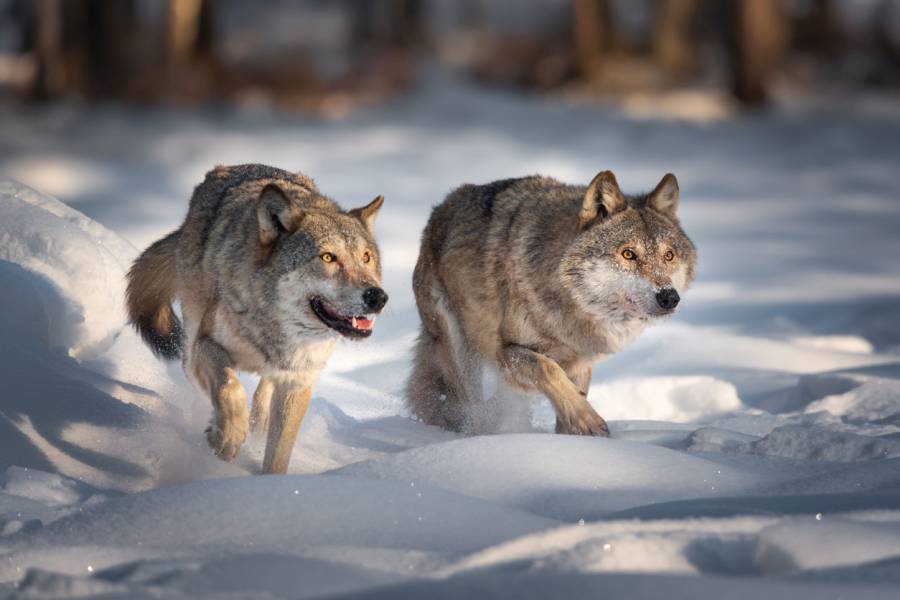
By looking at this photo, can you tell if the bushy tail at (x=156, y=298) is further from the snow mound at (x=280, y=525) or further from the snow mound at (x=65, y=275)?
the snow mound at (x=280, y=525)

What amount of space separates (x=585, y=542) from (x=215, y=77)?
26171mm

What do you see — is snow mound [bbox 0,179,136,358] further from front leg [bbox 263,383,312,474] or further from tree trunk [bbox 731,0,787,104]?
tree trunk [bbox 731,0,787,104]

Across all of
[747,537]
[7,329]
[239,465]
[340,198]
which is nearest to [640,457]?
[747,537]

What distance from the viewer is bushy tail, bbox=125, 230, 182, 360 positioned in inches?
266

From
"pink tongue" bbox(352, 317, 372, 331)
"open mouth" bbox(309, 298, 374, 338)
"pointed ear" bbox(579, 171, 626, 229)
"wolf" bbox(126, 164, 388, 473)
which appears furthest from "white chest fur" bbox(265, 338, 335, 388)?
"pointed ear" bbox(579, 171, 626, 229)

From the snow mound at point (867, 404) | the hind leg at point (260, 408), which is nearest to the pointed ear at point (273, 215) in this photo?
the hind leg at point (260, 408)

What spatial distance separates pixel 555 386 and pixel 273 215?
1.85 metres

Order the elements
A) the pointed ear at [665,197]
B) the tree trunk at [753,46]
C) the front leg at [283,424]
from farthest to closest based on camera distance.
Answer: the tree trunk at [753,46], the pointed ear at [665,197], the front leg at [283,424]

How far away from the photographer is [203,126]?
2425 cm

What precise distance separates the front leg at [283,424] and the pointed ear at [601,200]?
1.86 metres

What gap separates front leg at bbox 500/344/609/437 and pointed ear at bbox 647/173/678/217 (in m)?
1.12

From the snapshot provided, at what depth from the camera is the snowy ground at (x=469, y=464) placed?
3727 millimetres

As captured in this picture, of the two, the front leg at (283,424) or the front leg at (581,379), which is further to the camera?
the front leg at (581,379)

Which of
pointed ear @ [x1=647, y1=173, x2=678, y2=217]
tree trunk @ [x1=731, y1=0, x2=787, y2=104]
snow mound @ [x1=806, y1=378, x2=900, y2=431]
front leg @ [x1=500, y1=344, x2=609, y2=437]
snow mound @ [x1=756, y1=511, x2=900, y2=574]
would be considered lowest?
snow mound @ [x1=756, y1=511, x2=900, y2=574]
